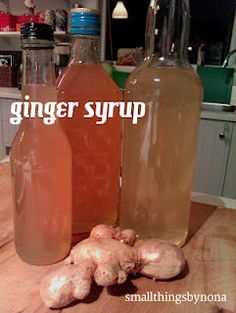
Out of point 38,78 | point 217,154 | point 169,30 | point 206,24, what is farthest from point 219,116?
point 38,78

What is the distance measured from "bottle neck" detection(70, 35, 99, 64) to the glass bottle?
0.07 meters

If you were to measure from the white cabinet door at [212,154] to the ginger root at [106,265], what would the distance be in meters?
1.11

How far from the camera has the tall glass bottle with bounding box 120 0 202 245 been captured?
1.23 feet

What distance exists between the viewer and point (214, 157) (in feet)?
4.60

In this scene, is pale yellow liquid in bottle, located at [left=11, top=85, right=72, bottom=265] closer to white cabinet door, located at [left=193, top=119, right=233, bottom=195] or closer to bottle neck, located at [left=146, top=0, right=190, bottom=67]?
bottle neck, located at [left=146, top=0, right=190, bottom=67]

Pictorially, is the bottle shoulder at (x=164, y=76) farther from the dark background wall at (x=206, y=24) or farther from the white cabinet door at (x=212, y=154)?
the dark background wall at (x=206, y=24)

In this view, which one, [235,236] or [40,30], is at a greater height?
[40,30]

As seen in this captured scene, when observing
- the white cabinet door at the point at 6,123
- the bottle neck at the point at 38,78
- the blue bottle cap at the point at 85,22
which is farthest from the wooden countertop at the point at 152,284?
the white cabinet door at the point at 6,123

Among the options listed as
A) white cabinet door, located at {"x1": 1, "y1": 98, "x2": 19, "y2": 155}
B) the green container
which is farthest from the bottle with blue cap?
white cabinet door, located at {"x1": 1, "y1": 98, "x2": 19, "y2": 155}

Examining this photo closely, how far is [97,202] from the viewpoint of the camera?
0.43 meters

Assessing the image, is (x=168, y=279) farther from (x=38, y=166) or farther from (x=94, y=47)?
(x=94, y=47)

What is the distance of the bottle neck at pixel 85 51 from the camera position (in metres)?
0.38

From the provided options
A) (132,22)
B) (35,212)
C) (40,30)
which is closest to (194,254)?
(35,212)

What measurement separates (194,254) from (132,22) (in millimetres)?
1788
